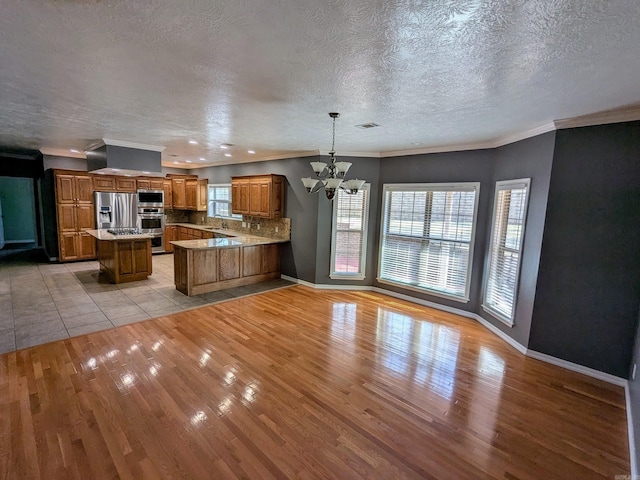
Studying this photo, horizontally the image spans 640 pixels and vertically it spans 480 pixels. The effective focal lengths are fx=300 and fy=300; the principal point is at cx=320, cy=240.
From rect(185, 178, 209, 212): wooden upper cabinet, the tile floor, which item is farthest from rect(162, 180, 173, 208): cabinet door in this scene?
the tile floor

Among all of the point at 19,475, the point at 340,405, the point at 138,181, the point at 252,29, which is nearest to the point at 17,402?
the point at 19,475

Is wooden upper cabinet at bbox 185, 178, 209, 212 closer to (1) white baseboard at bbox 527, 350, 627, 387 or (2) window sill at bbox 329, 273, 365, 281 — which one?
(2) window sill at bbox 329, 273, 365, 281

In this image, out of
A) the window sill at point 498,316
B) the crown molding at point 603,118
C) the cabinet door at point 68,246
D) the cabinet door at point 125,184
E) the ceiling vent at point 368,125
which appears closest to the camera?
the crown molding at point 603,118

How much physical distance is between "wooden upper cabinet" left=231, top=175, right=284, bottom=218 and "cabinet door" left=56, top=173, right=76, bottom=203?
3.87m

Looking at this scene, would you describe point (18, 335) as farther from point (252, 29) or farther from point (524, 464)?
point (524, 464)

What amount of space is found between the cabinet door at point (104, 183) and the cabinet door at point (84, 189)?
0.32ft

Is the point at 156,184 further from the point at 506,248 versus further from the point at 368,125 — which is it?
the point at 506,248

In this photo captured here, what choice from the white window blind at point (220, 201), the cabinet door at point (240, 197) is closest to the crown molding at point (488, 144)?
the cabinet door at point (240, 197)

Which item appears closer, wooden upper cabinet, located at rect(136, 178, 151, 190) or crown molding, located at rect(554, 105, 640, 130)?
crown molding, located at rect(554, 105, 640, 130)

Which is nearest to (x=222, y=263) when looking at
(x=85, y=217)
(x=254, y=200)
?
(x=254, y=200)

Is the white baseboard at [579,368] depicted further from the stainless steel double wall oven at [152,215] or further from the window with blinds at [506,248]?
the stainless steel double wall oven at [152,215]

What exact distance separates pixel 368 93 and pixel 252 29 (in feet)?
4.03

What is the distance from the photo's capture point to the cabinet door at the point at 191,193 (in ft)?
28.4

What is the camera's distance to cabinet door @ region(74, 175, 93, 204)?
281 inches
